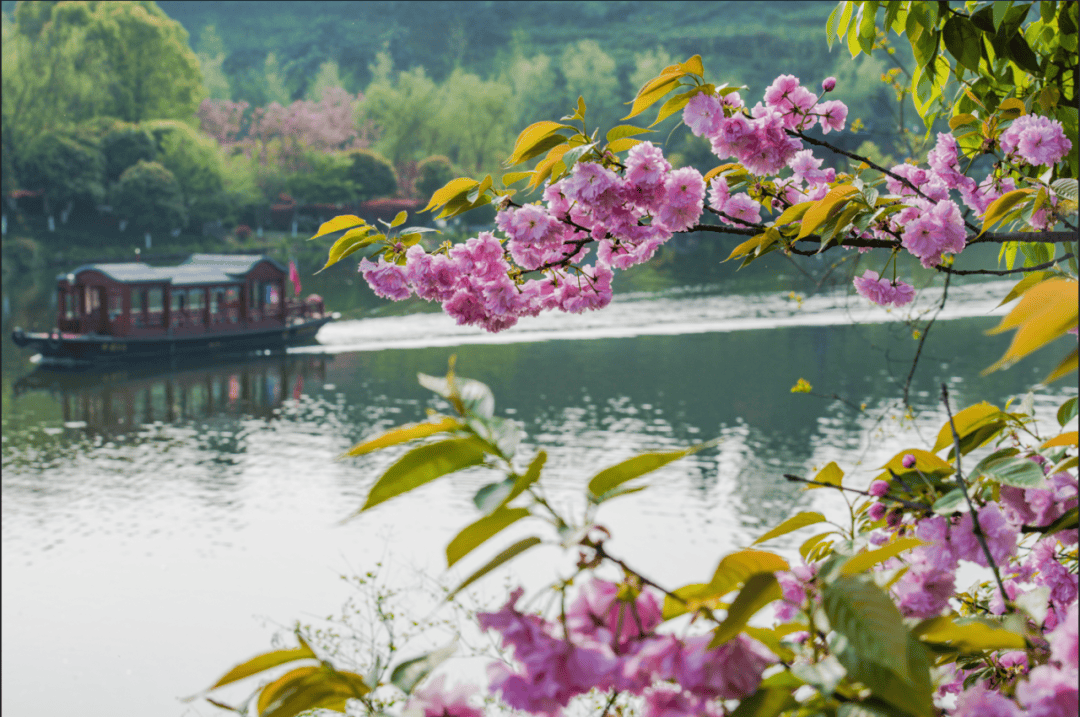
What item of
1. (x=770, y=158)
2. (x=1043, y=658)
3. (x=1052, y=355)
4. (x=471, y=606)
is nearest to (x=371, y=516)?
(x=471, y=606)

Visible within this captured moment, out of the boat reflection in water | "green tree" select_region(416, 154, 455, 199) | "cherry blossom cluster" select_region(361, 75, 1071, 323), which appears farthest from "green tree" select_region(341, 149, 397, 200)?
"cherry blossom cluster" select_region(361, 75, 1071, 323)

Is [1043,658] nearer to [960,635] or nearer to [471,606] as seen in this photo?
[960,635]

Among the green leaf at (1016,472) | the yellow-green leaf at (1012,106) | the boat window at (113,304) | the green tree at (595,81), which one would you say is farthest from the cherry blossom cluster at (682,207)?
the green tree at (595,81)

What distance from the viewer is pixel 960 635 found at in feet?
2.36

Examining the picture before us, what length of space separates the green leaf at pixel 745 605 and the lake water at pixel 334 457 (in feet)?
8.83

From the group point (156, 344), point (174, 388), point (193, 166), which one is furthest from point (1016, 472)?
point (193, 166)

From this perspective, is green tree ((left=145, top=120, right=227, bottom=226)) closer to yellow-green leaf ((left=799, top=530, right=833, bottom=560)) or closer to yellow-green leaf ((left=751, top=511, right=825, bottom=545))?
yellow-green leaf ((left=799, top=530, right=833, bottom=560))

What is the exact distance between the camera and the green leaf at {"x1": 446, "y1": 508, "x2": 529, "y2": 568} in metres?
0.67

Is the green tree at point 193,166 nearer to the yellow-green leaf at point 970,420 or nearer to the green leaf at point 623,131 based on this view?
the green leaf at point 623,131

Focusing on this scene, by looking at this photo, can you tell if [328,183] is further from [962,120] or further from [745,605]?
[745,605]

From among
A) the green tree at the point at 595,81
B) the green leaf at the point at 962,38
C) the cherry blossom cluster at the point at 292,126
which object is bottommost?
the green leaf at the point at 962,38

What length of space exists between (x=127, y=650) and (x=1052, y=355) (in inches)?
710

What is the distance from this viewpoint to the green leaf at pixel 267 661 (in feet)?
2.50

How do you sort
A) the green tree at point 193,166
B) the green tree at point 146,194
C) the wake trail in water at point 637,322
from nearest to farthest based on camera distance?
the wake trail in water at point 637,322, the green tree at point 146,194, the green tree at point 193,166
